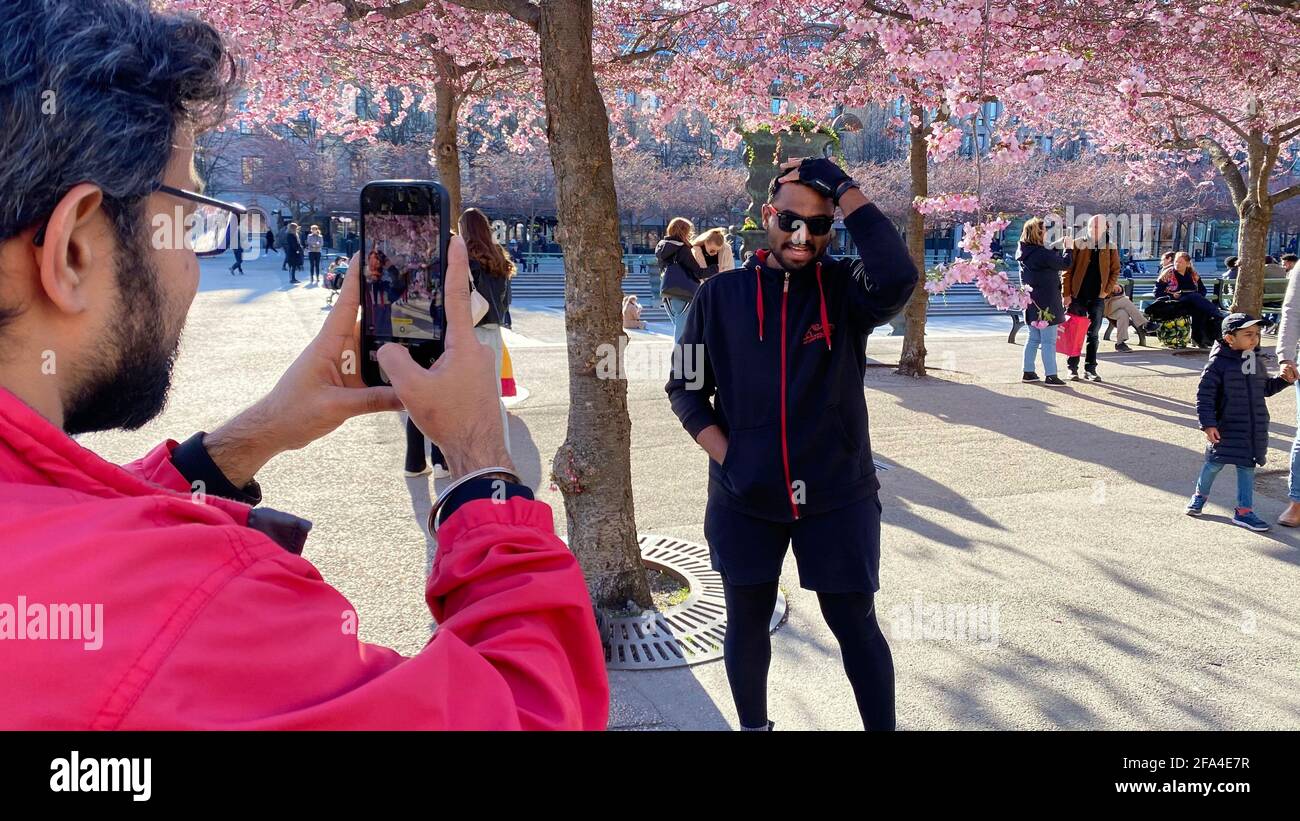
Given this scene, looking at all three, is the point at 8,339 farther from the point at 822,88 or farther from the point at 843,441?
the point at 822,88

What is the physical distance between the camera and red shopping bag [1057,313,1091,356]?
11395 millimetres

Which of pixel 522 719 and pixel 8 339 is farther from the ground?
pixel 8 339

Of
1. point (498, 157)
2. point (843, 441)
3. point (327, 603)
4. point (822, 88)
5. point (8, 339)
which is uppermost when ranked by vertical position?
point (498, 157)

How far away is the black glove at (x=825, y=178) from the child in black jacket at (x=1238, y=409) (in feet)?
13.6

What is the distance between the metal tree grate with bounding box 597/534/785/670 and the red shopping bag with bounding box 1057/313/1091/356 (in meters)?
8.11

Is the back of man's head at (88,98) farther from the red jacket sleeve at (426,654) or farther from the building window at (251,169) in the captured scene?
the building window at (251,169)

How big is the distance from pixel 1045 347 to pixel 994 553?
6.75 meters

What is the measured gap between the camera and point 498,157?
4084 centimetres

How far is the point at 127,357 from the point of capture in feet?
3.59

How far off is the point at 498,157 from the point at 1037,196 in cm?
2257

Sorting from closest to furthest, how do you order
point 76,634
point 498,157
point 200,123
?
1. point 76,634
2. point 200,123
3. point 498,157

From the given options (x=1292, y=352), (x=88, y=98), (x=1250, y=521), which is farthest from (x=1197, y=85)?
(x=88, y=98)

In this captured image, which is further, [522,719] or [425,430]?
[425,430]

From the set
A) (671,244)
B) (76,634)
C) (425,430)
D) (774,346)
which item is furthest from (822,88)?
(76,634)
